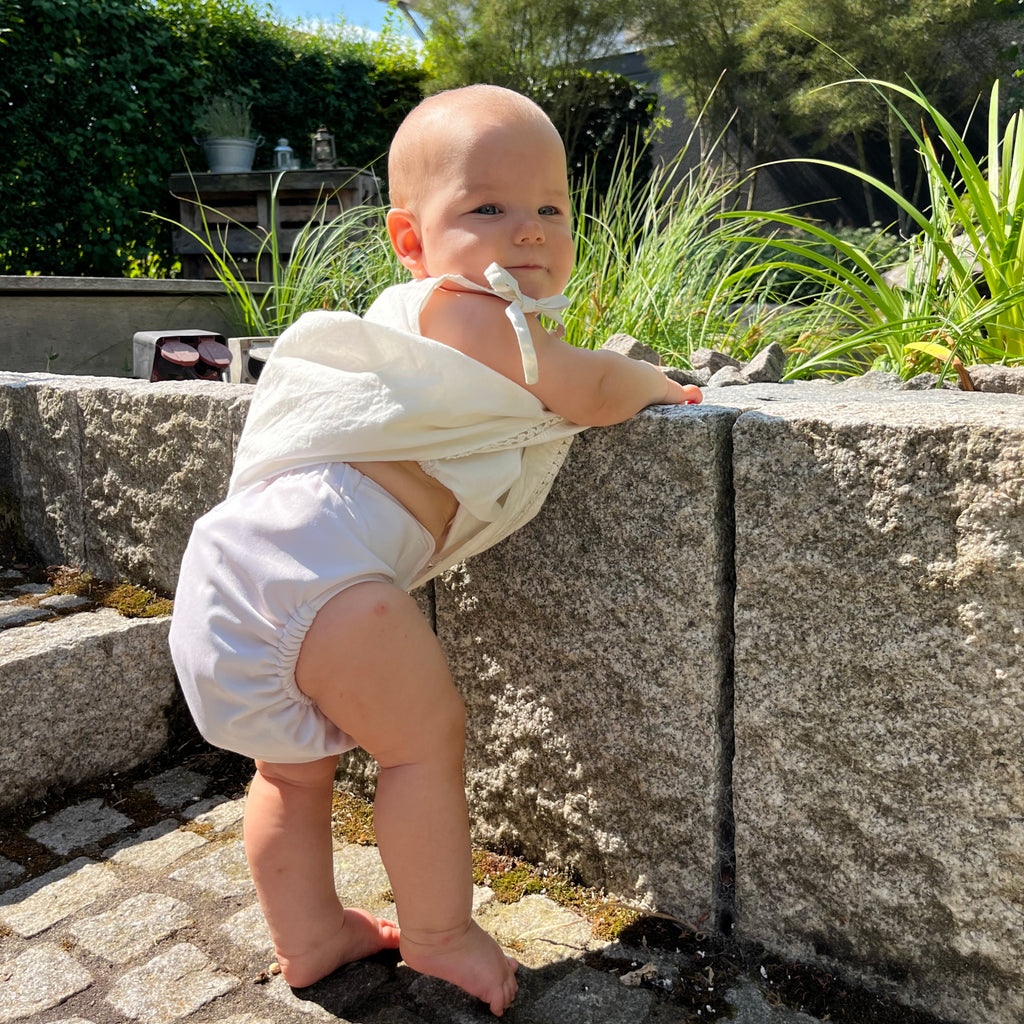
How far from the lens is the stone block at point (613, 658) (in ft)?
4.52

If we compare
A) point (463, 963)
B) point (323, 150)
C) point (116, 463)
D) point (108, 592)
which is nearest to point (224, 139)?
point (323, 150)

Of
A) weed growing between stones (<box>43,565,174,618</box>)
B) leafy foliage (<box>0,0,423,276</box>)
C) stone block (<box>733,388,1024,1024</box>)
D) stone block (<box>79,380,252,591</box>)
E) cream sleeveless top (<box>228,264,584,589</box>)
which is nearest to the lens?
stone block (<box>733,388,1024,1024</box>)

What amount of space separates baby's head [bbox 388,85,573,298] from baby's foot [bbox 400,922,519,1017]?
908mm

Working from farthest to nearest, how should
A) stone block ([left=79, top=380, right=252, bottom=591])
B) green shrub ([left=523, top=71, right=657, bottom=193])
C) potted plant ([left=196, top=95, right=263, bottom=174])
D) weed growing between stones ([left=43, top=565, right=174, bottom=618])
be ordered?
green shrub ([left=523, top=71, right=657, bottom=193]) < potted plant ([left=196, top=95, right=263, bottom=174]) < weed growing between stones ([left=43, top=565, right=174, bottom=618]) < stone block ([left=79, top=380, right=252, bottom=591])

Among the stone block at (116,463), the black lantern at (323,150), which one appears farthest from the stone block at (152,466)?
the black lantern at (323,150)

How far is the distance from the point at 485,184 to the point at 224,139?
6702mm

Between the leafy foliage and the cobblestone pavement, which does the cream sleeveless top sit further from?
the leafy foliage

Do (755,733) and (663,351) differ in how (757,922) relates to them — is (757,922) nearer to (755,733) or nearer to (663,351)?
(755,733)

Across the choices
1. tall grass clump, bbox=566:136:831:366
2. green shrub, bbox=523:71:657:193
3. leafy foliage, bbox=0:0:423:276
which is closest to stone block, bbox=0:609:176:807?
tall grass clump, bbox=566:136:831:366

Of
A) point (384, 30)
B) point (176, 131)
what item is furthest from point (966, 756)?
point (384, 30)

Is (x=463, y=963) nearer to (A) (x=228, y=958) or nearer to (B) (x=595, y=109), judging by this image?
(A) (x=228, y=958)

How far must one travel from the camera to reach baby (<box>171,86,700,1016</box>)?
1.24 m

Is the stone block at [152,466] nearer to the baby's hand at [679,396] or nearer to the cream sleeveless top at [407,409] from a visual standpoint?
the cream sleeveless top at [407,409]

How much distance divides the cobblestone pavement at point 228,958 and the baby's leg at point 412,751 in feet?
0.37
